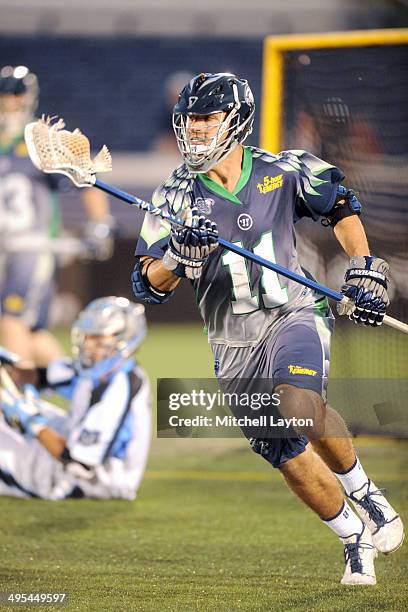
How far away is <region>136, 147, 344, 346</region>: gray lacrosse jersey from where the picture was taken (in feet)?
10.3

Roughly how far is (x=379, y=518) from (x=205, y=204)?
2.95ft

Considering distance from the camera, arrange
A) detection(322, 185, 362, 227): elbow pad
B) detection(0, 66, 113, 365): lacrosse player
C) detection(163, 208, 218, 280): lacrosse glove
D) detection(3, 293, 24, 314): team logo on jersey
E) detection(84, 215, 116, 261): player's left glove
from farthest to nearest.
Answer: detection(3, 293, 24, 314): team logo on jersey, detection(0, 66, 113, 365): lacrosse player, detection(84, 215, 116, 261): player's left glove, detection(322, 185, 362, 227): elbow pad, detection(163, 208, 218, 280): lacrosse glove

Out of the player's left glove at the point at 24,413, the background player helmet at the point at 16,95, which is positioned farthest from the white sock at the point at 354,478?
the background player helmet at the point at 16,95

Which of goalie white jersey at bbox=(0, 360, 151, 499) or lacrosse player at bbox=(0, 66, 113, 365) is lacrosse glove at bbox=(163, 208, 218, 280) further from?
lacrosse player at bbox=(0, 66, 113, 365)

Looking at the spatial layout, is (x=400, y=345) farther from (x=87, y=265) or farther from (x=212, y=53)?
(x=212, y=53)

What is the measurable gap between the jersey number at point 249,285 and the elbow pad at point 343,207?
198 mm

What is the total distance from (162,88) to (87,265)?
161 inches

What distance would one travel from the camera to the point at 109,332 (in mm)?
4422

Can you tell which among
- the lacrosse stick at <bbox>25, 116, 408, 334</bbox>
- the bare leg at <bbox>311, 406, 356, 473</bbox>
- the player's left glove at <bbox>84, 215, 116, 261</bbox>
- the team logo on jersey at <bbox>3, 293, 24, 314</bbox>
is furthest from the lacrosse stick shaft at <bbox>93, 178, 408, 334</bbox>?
the team logo on jersey at <bbox>3, 293, 24, 314</bbox>

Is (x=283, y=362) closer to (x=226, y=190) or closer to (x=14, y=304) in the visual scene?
(x=226, y=190)

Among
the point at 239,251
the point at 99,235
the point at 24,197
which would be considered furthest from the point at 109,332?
the point at 24,197

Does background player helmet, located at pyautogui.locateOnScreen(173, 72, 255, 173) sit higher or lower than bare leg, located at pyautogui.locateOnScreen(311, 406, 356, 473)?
higher

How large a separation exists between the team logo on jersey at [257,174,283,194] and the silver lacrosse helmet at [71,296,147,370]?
4.61 ft

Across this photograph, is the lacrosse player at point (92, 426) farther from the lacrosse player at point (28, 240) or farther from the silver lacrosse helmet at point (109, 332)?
the lacrosse player at point (28, 240)
